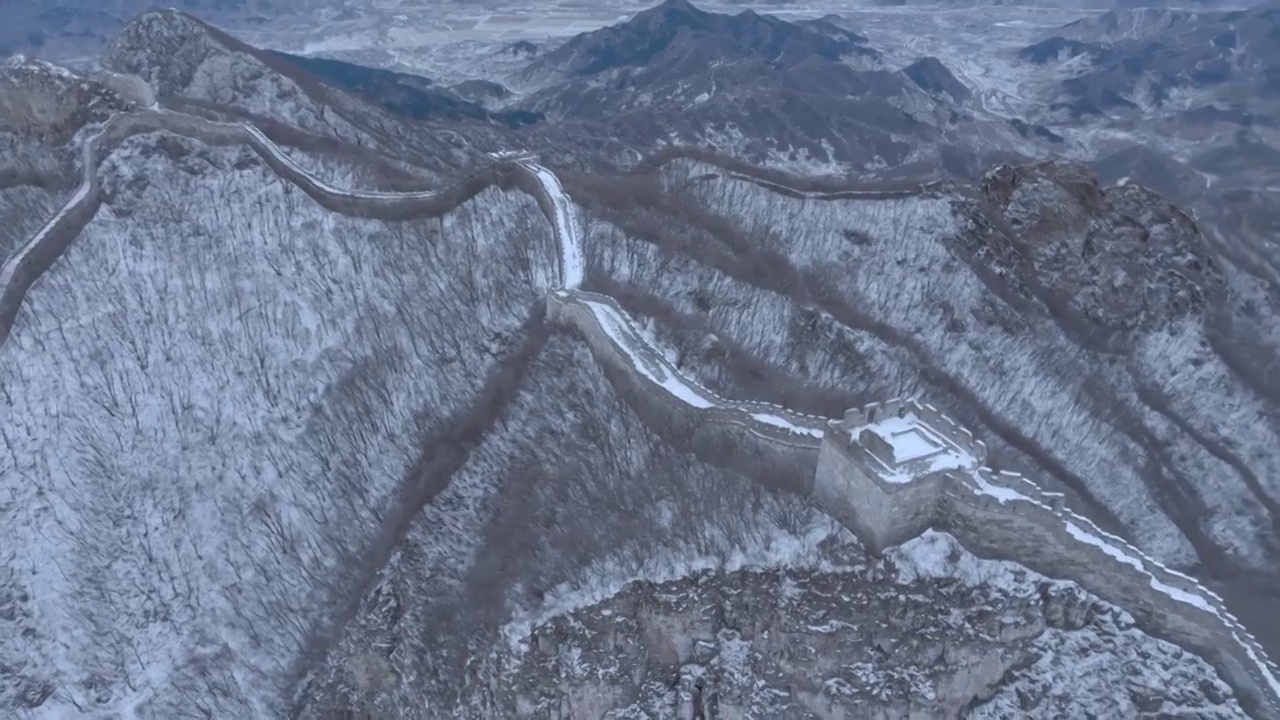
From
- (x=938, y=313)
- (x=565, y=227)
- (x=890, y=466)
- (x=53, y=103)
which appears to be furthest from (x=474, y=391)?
(x=53, y=103)

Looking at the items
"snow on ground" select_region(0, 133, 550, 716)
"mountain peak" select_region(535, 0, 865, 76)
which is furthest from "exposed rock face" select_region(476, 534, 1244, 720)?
"mountain peak" select_region(535, 0, 865, 76)

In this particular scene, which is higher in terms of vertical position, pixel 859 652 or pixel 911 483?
pixel 911 483

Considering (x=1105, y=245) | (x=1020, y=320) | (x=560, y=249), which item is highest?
(x=1105, y=245)

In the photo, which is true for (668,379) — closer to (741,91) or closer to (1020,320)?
(1020,320)

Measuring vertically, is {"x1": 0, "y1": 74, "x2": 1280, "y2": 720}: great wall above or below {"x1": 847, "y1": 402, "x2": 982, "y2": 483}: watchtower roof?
below

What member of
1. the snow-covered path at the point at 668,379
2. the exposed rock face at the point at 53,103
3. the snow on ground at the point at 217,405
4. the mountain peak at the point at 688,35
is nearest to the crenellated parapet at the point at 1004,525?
the snow-covered path at the point at 668,379

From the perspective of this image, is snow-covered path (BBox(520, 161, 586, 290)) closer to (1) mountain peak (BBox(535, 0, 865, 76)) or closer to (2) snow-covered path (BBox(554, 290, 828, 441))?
(2) snow-covered path (BBox(554, 290, 828, 441))
